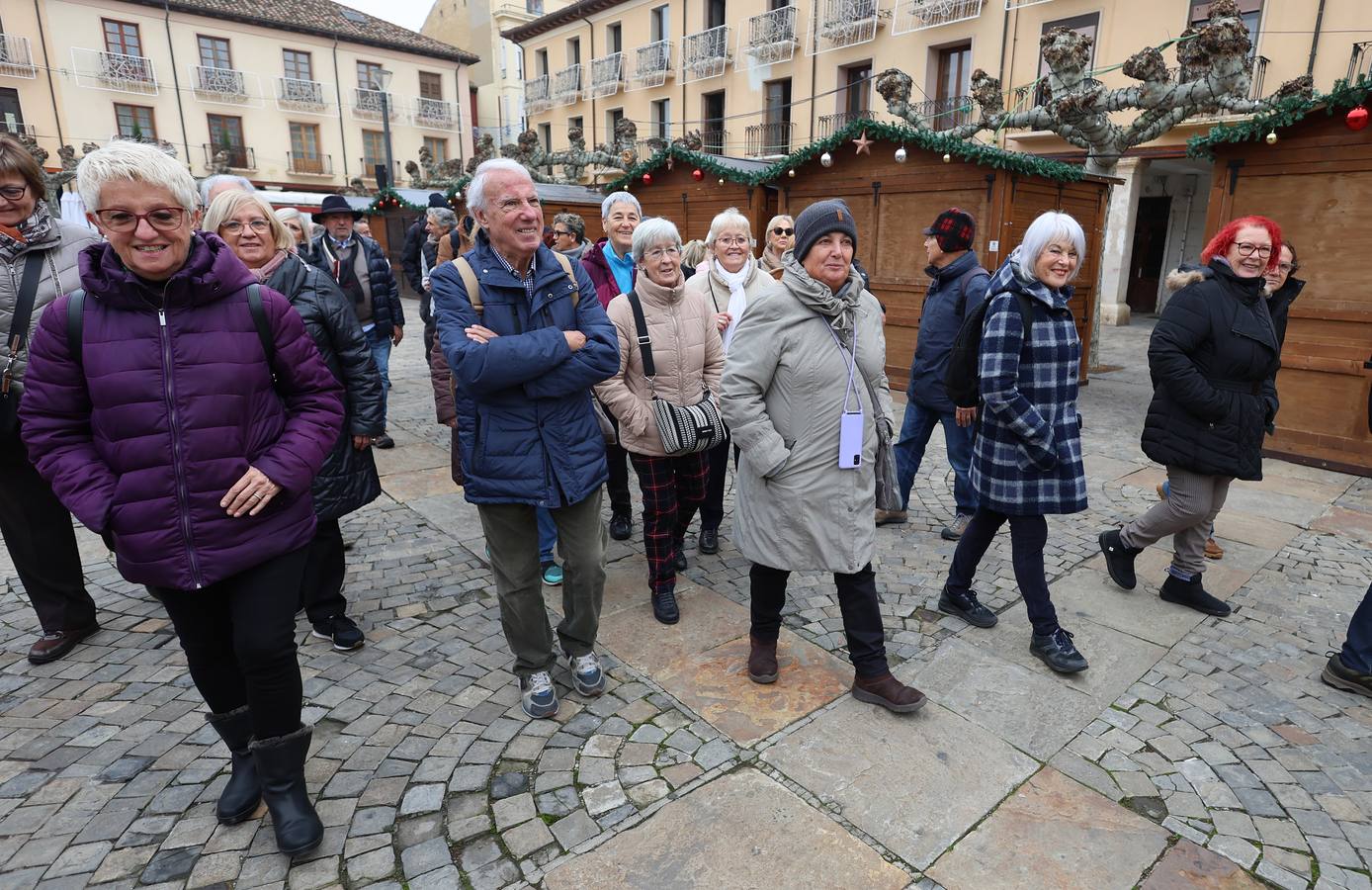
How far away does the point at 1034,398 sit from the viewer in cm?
317

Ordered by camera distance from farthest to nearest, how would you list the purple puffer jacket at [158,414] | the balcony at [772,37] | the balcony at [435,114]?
the balcony at [435,114]
the balcony at [772,37]
the purple puffer jacket at [158,414]

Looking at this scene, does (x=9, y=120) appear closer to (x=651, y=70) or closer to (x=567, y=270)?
(x=651, y=70)

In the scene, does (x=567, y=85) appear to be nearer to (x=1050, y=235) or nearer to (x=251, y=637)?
(x=1050, y=235)

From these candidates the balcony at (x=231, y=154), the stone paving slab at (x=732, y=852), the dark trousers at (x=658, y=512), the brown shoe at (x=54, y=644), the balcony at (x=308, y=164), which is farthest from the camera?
the balcony at (x=308, y=164)

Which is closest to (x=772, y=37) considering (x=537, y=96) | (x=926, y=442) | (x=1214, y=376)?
(x=537, y=96)

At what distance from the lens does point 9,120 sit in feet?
95.0

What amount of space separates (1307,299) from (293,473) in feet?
24.3

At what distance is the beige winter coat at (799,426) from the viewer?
9.13 feet

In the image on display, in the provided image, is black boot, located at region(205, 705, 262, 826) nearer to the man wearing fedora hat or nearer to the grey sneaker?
the grey sneaker

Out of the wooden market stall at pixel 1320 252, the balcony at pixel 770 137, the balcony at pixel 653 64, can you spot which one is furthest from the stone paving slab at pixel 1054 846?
the balcony at pixel 653 64

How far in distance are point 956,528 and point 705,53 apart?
2580 centimetres

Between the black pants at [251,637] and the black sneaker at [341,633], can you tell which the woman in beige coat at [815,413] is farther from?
the black sneaker at [341,633]

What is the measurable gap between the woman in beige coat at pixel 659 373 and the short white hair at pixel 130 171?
1.87m

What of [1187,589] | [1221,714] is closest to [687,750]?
[1221,714]
